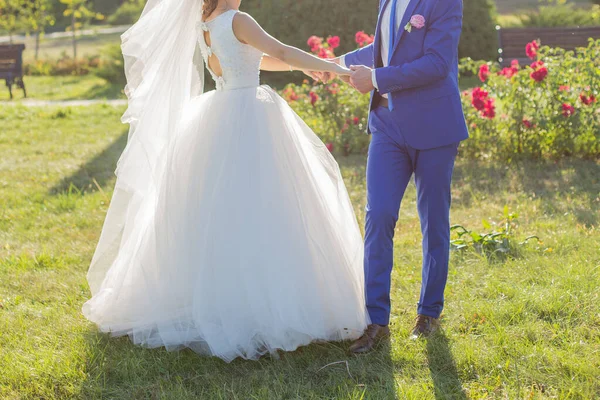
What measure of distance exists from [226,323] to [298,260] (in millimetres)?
452

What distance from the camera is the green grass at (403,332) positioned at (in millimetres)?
3211

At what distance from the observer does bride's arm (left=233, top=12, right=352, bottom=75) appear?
3.60m

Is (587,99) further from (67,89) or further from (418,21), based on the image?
(67,89)

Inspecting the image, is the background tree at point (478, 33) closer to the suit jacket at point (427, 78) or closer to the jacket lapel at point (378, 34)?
the jacket lapel at point (378, 34)

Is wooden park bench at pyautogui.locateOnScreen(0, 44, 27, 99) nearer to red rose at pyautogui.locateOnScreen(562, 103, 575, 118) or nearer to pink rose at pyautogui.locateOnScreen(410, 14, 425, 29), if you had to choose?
red rose at pyautogui.locateOnScreen(562, 103, 575, 118)

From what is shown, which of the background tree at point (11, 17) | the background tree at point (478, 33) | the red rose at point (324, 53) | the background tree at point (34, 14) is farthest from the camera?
the background tree at point (34, 14)

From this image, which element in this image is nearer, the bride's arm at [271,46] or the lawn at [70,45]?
the bride's arm at [271,46]

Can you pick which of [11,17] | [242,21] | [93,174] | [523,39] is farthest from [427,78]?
[11,17]

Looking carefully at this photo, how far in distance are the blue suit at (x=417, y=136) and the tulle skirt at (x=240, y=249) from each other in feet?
0.57

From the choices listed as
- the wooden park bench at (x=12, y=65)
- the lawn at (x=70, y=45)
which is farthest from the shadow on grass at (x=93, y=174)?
the lawn at (x=70, y=45)

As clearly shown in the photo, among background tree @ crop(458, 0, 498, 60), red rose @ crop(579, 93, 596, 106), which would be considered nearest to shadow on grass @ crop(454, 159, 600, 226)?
red rose @ crop(579, 93, 596, 106)

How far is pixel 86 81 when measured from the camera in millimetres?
17000

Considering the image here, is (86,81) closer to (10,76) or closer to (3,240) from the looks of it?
(10,76)

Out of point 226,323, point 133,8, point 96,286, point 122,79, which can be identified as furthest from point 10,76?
point 133,8
